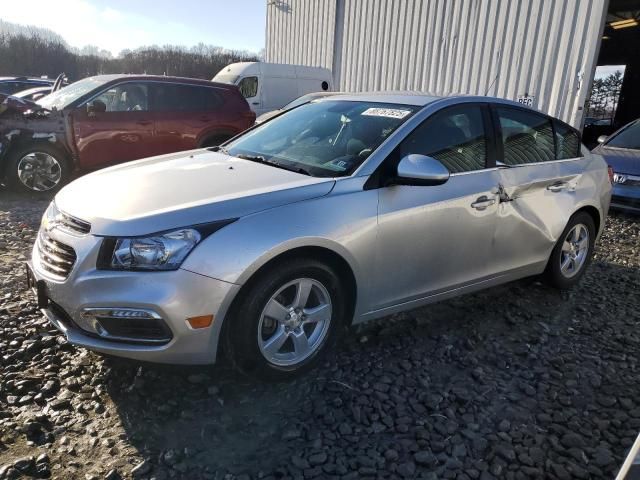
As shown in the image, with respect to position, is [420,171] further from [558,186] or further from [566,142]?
[566,142]

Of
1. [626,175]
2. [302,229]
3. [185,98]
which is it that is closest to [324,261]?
[302,229]

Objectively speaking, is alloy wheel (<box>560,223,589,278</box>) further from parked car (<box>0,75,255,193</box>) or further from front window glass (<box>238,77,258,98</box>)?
front window glass (<box>238,77,258,98</box>)

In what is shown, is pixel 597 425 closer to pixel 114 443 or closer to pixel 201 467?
pixel 201 467

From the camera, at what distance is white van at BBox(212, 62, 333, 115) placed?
41.1 ft

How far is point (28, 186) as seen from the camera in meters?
6.79

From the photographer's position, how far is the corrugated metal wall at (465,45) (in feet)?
30.5

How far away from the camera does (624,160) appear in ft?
24.0

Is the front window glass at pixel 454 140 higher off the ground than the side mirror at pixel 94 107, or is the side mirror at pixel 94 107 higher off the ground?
the front window glass at pixel 454 140

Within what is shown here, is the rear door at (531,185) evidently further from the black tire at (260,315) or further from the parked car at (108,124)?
the parked car at (108,124)

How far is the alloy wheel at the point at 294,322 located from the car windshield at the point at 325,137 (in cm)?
68

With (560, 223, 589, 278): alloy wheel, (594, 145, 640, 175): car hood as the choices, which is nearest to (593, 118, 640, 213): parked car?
(594, 145, 640, 175): car hood

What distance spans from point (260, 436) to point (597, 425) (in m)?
1.72

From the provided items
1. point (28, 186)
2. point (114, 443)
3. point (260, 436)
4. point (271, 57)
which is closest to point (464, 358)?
point (260, 436)

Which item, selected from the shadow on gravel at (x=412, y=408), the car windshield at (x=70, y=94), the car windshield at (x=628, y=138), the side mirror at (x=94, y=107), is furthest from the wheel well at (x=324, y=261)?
the car windshield at (x=628, y=138)
